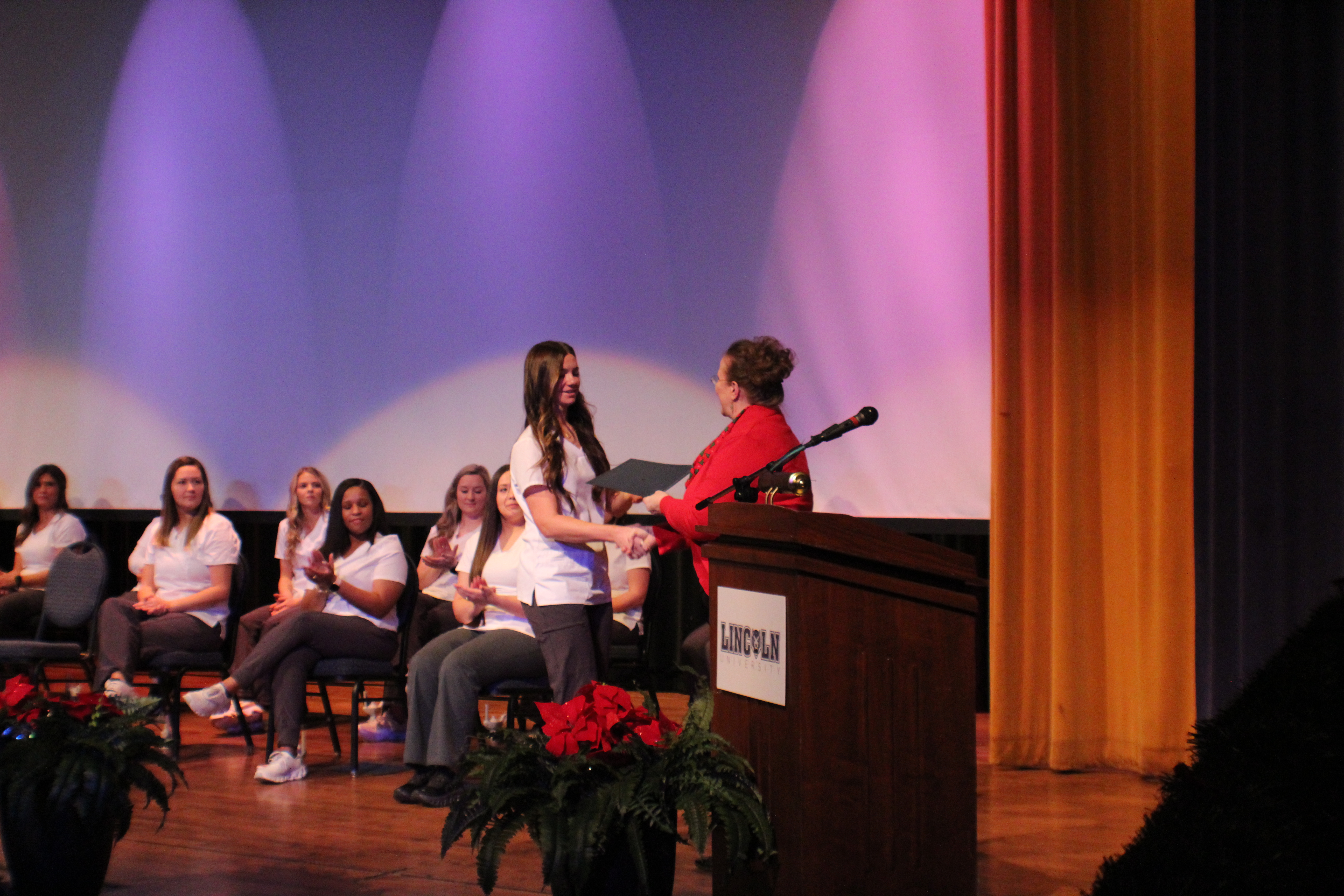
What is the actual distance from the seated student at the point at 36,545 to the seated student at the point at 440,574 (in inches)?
82.5

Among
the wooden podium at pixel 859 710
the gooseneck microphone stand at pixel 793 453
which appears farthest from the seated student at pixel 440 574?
the wooden podium at pixel 859 710

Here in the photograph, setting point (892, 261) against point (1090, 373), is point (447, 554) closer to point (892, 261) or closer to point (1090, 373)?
point (892, 261)

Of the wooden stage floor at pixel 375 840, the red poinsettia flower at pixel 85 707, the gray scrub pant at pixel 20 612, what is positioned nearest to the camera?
the red poinsettia flower at pixel 85 707

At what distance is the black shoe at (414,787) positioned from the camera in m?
3.93

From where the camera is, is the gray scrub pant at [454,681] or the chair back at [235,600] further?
the chair back at [235,600]

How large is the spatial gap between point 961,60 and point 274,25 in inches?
167

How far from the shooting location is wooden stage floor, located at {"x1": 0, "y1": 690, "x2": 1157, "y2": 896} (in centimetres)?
297

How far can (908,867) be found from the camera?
7.04 ft

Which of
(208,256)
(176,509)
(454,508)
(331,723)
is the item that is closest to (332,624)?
(331,723)

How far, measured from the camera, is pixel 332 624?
4.47 meters

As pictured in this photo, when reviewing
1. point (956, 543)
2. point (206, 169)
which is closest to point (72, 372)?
point (206, 169)

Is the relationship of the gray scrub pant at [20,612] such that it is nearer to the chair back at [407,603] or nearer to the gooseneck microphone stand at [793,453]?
the chair back at [407,603]

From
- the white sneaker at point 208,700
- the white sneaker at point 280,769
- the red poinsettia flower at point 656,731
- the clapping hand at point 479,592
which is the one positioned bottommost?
the white sneaker at point 280,769

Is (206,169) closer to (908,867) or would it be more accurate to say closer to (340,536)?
(340,536)
